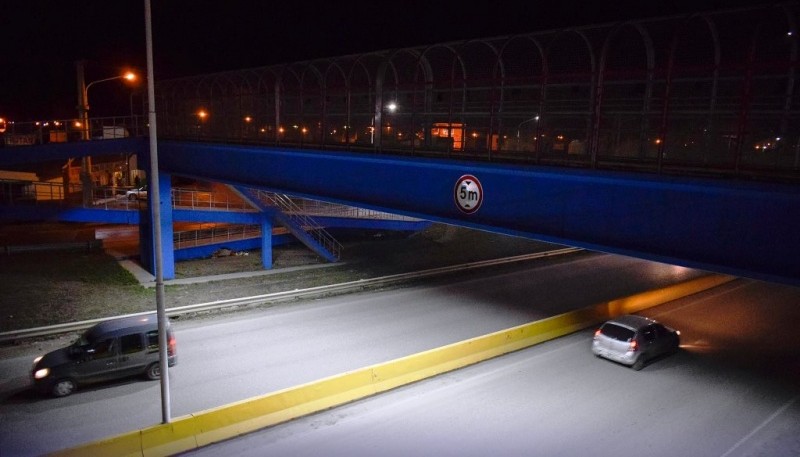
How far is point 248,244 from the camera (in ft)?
95.1

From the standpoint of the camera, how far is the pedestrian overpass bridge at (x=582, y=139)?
862cm

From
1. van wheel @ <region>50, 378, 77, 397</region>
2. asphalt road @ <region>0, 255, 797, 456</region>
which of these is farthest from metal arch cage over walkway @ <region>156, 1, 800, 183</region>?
van wheel @ <region>50, 378, 77, 397</region>

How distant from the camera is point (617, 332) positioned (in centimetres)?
1360

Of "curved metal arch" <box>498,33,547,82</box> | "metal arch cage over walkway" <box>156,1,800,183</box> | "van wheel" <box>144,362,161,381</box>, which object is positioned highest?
"curved metal arch" <box>498,33,547,82</box>

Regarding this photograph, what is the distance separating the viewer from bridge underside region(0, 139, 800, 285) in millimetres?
8133

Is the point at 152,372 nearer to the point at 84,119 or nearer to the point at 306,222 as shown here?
the point at 306,222

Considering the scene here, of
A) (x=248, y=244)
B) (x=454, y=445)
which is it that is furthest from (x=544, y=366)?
(x=248, y=244)

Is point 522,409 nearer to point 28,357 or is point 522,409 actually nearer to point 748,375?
point 748,375

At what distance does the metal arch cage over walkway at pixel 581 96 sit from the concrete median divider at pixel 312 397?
5.16 meters

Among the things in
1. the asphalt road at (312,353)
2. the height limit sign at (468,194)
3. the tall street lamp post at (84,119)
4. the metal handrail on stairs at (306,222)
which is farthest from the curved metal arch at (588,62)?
the tall street lamp post at (84,119)

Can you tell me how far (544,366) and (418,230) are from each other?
21.6m

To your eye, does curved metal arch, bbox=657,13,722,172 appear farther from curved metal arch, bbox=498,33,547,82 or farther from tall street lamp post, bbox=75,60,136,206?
tall street lamp post, bbox=75,60,136,206

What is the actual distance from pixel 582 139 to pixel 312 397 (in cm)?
912

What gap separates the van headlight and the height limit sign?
31.9 feet
